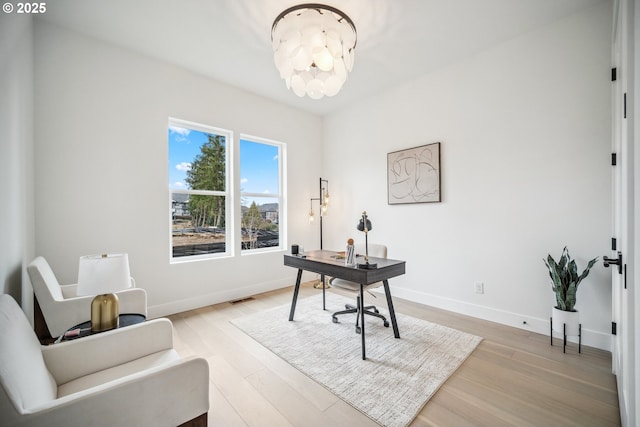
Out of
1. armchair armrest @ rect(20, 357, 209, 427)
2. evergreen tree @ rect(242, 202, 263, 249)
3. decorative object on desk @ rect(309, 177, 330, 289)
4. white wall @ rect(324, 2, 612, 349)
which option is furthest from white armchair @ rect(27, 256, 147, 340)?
white wall @ rect(324, 2, 612, 349)

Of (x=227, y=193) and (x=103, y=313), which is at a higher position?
(x=227, y=193)

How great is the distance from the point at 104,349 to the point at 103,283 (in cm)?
34

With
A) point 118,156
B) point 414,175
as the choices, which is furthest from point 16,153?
point 414,175

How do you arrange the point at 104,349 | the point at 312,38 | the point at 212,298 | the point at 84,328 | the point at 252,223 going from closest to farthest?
1. the point at 104,349
2. the point at 84,328
3. the point at 312,38
4. the point at 212,298
5. the point at 252,223

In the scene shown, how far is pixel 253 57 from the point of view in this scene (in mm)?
3006

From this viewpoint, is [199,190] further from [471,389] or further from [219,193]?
[471,389]

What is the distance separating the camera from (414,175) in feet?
11.5

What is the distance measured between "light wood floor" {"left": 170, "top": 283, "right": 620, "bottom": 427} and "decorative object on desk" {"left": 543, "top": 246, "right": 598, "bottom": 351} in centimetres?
20

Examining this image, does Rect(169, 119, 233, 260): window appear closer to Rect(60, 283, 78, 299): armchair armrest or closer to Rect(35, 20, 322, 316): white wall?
Rect(35, 20, 322, 316): white wall

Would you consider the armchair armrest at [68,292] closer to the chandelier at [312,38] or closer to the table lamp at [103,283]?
the table lamp at [103,283]

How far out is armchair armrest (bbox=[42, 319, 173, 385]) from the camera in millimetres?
1261

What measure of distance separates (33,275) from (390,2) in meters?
3.34

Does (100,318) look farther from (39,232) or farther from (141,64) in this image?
(141,64)

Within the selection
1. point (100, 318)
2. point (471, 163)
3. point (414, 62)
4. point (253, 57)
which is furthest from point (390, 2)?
point (100, 318)
